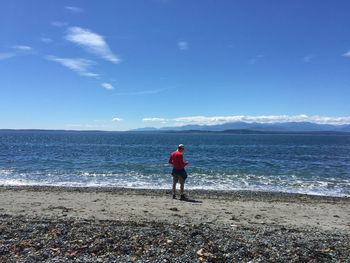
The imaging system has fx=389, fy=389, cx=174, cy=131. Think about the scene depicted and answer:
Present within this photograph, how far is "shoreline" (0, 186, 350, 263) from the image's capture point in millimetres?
8031

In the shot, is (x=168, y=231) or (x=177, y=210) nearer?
(x=168, y=231)

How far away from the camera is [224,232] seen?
9.95 metres

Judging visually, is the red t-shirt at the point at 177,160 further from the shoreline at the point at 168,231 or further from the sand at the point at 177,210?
the shoreline at the point at 168,231

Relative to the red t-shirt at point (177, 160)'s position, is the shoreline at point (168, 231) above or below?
below

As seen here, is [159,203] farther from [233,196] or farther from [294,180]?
[294,180]

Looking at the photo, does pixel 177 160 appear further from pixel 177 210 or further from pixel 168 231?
pixel 168 231

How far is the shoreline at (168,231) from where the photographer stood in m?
8.03

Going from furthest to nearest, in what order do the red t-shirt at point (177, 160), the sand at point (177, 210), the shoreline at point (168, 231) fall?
1. the red t-shirt at point (177, 160)
2. the sand at point (177, 210)
3. the shoreline at point (168, 231)

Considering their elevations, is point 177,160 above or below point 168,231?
above

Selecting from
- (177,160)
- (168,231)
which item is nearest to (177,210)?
(177,160)

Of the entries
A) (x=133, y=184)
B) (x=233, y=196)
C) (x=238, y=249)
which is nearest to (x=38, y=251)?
(x=238, y=249)

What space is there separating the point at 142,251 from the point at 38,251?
214cm

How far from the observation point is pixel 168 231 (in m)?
9.71

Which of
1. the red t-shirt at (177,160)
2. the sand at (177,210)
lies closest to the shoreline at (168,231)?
the sand at (177,210)
